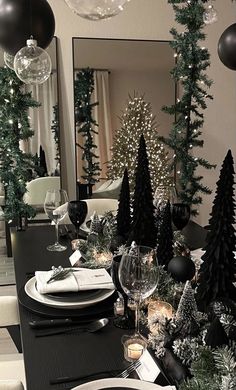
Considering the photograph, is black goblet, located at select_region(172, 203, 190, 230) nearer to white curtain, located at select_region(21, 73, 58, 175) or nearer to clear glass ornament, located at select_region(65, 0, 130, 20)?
clear glass ornament, located at select_region(65, 0, 130, 20)

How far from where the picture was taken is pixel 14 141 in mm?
3842

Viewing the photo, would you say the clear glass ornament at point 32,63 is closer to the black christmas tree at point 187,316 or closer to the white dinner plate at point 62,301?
the white dinner plate at point 62,301

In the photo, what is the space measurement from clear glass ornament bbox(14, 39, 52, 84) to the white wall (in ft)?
6.11

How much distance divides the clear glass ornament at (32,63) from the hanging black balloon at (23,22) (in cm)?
4

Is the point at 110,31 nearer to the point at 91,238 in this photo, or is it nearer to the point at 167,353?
the point at 91,238

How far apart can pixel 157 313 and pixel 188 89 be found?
3.16 m

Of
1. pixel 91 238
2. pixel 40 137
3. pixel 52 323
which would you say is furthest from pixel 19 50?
pixel 40 137

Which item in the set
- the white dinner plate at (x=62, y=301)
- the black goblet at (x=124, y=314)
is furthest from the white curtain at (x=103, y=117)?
the black goblet at (x=124, y=314)

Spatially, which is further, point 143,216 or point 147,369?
point 143,216

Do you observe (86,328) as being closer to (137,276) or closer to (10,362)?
(137,276)

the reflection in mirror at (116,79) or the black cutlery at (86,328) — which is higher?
the reflection in mirror at (116,79)

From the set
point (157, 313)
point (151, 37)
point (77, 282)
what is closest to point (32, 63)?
point (77, 282)

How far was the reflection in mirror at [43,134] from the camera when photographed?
4.13 m

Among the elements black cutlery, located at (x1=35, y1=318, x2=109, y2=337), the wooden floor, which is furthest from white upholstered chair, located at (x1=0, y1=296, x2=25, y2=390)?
the wooden floor
